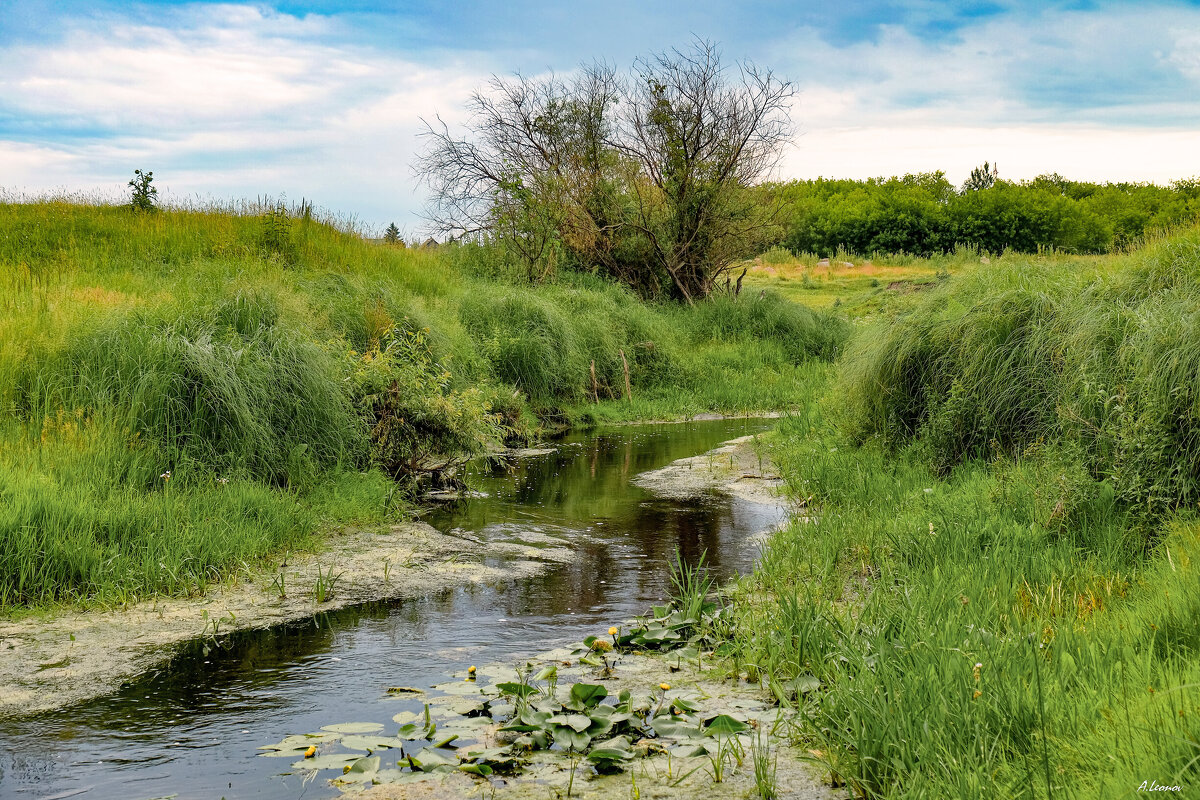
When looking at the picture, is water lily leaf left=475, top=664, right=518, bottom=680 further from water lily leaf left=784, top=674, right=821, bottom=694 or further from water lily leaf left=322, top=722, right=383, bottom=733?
water lily leaf left=784, top=674, right=821, bottom=694

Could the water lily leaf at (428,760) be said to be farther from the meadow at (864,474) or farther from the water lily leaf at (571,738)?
the meadow at (864,474)

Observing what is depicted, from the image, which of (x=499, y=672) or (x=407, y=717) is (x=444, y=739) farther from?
(x=499, y=672)

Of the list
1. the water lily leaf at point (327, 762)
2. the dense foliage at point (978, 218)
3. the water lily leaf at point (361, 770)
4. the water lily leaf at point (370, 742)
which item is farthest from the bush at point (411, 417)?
the dense foliage at point (978, 218)

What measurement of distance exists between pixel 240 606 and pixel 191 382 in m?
3.02

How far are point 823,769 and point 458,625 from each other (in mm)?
2982

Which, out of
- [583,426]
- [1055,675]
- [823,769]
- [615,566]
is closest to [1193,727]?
[1055,675]

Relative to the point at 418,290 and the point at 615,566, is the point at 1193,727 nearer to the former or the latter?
the point at 615,566

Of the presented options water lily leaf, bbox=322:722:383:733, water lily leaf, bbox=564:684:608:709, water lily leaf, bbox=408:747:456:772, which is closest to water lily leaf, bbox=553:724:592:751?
water lily leaf, bbox=564:684:608:709

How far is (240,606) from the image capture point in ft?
20.8

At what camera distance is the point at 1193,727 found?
273 cm

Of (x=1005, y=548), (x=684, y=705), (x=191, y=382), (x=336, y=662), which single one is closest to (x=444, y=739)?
(x=684, y=705)

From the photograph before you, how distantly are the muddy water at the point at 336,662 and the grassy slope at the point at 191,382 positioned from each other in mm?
1393
